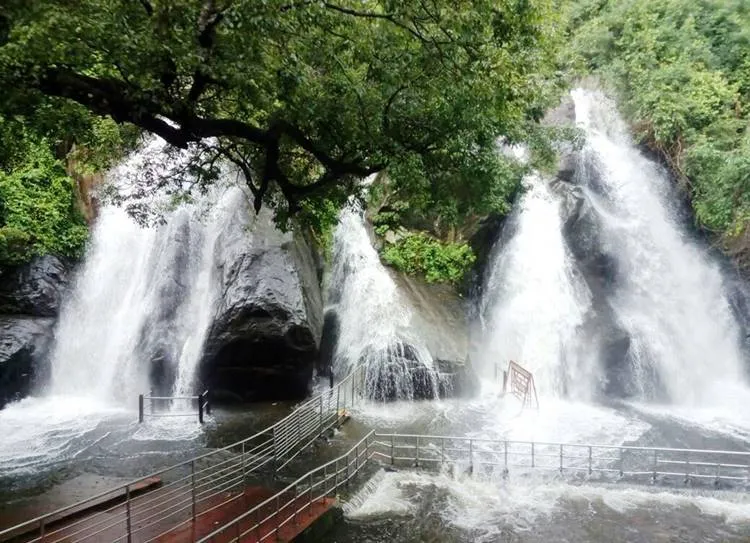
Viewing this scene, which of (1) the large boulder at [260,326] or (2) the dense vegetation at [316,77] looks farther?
(1) the large boulder at [260,326]

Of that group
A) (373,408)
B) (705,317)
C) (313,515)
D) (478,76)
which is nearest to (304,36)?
(478,76)

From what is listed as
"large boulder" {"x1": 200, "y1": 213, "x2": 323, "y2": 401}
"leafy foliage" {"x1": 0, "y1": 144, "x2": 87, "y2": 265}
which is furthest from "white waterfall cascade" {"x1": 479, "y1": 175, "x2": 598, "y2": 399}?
"leafy foliage" {"x1": 0, "y1": 144, "x2": 87, "y2": 265}

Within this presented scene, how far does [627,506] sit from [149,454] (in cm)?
911

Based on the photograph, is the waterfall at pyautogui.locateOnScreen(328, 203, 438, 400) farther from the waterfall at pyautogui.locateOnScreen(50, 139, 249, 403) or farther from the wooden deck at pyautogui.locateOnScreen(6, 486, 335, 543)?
the wooden deck at pyautogui.locateOnScreen(6, 486, 335, 543)

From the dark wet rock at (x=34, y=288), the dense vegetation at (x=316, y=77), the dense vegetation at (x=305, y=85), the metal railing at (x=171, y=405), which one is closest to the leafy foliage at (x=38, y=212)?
the dark wet rock at (x=34, y=288)

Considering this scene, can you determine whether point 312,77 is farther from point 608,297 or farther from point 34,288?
point 608,297

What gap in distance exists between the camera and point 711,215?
17922mm

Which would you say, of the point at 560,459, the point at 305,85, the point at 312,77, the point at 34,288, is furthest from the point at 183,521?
the point at 34,288

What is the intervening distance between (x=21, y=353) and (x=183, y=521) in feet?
33.2

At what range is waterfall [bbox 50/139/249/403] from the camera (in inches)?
592

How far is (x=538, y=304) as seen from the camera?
18.2m

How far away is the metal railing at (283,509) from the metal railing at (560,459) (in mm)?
1173

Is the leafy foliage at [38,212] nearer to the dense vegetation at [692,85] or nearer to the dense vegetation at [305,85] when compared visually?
the dense vegetation at [305,85]

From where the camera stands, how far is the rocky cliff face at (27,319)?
14.7 meters
